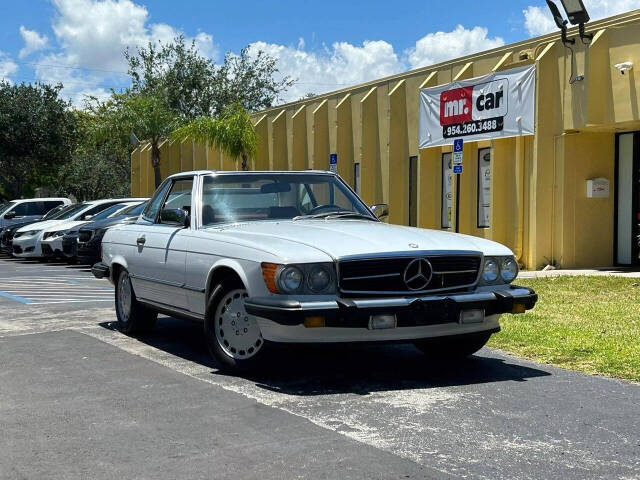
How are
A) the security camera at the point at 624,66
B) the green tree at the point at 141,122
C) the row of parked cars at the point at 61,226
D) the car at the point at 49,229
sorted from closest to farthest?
the security camera at the point at 624,66 < the row of parked cars at the point at 61,226 < the car at the point at 49,229 < the green tree at the point at 141,122

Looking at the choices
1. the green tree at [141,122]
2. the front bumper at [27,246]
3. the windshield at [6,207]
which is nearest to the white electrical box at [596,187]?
the front bumper at [27,246]

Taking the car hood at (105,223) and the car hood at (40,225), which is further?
the car hood at (40,225)

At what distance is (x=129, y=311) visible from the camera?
29.6ft

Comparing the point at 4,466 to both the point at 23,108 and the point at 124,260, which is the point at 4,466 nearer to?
the point at 124,260

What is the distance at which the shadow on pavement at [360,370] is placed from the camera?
21.1 feet

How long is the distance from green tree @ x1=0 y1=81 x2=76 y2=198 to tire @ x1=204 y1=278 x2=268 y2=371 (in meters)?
40.3

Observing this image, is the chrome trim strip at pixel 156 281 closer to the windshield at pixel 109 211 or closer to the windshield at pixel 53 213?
the windshield at pixel 109 211

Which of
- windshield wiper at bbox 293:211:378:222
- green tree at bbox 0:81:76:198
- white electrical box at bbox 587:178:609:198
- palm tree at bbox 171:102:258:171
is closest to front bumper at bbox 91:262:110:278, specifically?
windshield wiper at bbox 293:211:378:222

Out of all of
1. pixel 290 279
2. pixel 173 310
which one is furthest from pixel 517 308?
pixel 173 310

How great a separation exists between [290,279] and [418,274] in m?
0.97

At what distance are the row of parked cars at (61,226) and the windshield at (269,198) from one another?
29.8 ft

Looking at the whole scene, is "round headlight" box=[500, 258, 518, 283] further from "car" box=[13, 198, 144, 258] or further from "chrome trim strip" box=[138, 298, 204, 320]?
"car" box=[13, 198, 144, 258]

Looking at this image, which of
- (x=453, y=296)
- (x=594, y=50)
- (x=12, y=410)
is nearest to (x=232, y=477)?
(x=12, y=410)

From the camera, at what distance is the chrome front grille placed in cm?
635
